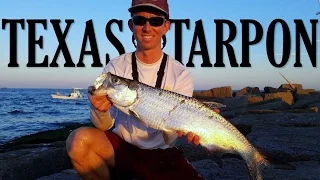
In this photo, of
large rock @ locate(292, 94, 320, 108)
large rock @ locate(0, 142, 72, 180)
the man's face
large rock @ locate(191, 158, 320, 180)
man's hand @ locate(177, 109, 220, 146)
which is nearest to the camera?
man's hand @ locate(177, 109, 220, 146)

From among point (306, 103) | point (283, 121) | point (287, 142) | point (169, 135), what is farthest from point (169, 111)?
point (306, 103)

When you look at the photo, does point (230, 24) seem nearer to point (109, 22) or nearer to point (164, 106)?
point (109, 22)

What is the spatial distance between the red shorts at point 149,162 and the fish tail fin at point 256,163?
51 centimetres

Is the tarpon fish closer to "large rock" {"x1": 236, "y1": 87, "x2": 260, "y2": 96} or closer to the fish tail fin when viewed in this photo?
the fish tail fin

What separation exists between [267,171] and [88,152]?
8.37 feet

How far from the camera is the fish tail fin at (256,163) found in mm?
4516

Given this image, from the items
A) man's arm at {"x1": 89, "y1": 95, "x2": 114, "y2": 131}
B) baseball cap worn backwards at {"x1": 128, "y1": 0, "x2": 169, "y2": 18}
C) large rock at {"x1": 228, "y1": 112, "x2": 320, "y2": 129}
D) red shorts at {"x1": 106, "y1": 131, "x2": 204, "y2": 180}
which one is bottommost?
large rock at {"x1": 228, "y1": 112, "x2": 320, "y2": 129}

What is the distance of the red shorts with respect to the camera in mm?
4574

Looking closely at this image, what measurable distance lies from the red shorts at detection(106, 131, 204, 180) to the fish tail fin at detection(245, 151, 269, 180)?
507 mm

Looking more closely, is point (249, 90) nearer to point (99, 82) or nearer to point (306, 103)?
point (306, 103)

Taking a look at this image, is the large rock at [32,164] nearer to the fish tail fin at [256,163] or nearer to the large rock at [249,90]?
the fish tail fin at [256,163]

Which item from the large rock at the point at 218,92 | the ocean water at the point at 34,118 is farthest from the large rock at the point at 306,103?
the ocean water at the point at 34,118

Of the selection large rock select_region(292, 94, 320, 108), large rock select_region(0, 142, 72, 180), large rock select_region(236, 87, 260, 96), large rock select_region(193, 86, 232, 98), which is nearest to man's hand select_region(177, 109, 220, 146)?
large rock select_region(0, 142, 72, 180)

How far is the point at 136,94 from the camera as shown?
423 centimetres
